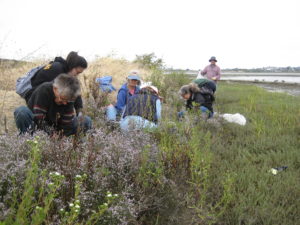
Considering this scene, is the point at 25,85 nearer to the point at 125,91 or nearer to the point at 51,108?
the point at 51,108

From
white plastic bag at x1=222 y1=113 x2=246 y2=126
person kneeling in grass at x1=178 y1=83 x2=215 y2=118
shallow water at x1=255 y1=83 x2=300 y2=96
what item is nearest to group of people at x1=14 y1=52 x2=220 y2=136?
person kneeling in grass at x1=178 y1=83 x2=215 y2=118

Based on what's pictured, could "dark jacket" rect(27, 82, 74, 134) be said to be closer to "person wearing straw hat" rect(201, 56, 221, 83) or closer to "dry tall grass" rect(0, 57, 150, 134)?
"dry tall grass" rect(0, 57, 150, 134)

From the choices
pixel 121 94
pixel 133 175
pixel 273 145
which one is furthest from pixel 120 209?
pixel 121 94

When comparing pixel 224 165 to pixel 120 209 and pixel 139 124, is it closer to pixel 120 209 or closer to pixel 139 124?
pixel 139 124

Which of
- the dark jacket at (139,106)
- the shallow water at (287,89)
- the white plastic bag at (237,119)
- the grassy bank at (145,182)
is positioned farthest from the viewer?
the shallow water at (287,89)

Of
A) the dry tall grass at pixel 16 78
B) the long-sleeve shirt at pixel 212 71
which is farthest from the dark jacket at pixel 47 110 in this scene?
the long-sleeve shirt at pixel 212 71

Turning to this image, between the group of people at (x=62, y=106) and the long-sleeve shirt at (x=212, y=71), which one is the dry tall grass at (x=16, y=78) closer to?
the group of people at (x=62, y=106)

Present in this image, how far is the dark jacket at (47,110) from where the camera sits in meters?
3.12

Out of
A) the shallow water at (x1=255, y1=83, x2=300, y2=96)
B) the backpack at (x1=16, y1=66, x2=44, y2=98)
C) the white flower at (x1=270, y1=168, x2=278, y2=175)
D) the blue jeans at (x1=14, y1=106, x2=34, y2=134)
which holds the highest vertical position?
the backpack at (x1=16, y1=66, x2=44, y2=98)

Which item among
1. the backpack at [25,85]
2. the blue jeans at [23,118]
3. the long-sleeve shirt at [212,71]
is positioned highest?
the long-sleeve shirt at [212,71]

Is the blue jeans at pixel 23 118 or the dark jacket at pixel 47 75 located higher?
the dark jacket at pixel 47 75

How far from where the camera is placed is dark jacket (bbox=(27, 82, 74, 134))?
312cm

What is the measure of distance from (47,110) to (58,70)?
844 mm

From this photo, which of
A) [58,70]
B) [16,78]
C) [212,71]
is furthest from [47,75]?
[212,71]
